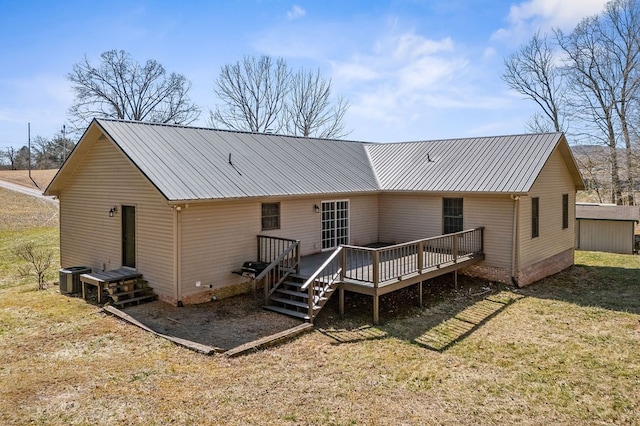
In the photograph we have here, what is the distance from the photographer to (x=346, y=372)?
7.67 metres

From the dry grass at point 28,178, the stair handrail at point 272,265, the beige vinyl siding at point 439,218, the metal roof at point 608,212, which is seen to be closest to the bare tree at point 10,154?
the dry grass at point 28,178

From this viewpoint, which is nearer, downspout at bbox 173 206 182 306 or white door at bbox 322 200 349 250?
downspout at bbox 173 206 182 306

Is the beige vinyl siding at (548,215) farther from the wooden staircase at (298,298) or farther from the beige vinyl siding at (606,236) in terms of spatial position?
the wooden staircase at (298,298)

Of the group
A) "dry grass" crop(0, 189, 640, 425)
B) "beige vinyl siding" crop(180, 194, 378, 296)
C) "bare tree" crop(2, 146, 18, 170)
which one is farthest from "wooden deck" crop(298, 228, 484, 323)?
"bare tree" crop(2, 146, 18, 170)

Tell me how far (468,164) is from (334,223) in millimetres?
5295

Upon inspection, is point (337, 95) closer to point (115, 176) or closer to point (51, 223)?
point (51, 223)

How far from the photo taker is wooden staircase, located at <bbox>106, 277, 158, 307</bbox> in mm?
11086

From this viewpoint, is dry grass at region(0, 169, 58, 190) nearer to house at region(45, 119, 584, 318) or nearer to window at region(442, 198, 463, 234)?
house at region(45, 119, 584, 318)

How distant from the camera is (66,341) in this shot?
882cm

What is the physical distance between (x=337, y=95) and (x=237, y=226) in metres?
26.7

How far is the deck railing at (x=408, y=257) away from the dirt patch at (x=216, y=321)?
2.22 m

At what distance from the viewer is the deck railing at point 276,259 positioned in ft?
36.7

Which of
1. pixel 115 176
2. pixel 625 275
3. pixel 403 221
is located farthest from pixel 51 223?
pixel 625 275

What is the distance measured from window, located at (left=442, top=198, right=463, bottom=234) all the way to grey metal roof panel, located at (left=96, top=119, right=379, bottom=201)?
256 centimetres
